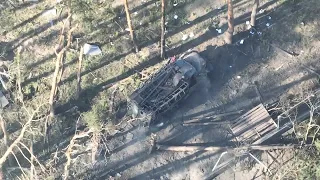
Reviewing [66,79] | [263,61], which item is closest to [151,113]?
[66,79]

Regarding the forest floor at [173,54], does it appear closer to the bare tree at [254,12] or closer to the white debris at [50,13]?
the white debris at [50,13]

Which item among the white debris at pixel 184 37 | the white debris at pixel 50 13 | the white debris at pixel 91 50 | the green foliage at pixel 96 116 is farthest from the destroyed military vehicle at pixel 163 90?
the white debris at pixel 50 13

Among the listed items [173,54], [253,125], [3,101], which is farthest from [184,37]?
[3,101]

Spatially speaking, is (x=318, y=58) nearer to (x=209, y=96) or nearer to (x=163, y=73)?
(x=209, y=96)

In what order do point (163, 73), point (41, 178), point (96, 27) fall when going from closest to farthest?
point (41, 178) → point (163, 73) → point (96, 27)

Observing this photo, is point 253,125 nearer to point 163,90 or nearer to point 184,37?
point 163,90
